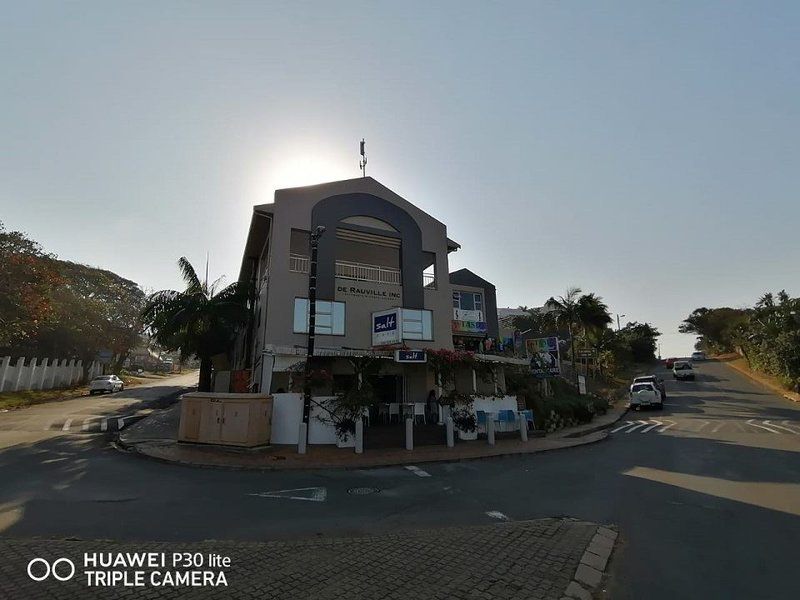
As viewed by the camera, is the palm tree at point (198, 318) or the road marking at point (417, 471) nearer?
the road marking at point (417, 471)

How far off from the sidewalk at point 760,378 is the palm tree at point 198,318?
129 ft

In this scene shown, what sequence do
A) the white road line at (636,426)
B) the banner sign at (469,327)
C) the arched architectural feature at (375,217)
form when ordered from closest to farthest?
the arched architectural feature at (375,217)
the white road line at (636,426)
the banner sign at (469,327)

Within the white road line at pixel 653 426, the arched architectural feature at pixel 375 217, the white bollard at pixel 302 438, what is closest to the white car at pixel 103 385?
the arched architectural feature at pixel 375 217

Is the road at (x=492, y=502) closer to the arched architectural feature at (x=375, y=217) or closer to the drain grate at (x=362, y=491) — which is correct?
the drain grate at (x=362, y=491)

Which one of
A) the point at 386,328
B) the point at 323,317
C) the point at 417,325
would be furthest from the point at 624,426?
the point at 323,317

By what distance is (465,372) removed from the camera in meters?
22.5

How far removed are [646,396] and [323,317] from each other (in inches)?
965

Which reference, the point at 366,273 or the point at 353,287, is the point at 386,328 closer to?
the point at 353,287

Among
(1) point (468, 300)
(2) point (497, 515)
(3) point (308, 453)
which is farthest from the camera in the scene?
(1) point (468, 300)

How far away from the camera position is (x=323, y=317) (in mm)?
19969

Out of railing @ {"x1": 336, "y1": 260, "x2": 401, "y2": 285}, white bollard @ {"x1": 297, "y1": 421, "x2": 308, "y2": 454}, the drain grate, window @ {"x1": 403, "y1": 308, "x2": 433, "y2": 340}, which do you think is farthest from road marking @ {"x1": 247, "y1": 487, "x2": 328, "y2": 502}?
railing @ {"x1": 336, "y1": 260, "x2": 401, "y2": 285}

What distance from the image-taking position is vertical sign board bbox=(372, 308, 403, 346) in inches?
750

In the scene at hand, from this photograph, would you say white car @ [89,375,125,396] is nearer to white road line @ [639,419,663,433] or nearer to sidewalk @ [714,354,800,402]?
white road line @ [639,419,663,433]

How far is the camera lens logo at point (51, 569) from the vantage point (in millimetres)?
4754
